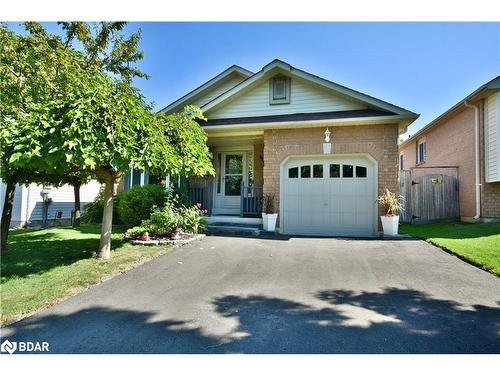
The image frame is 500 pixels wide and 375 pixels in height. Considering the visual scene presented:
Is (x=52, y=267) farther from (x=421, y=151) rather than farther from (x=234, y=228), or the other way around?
(x=421, y=151)

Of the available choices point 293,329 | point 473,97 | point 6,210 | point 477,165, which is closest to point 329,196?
point 477,165

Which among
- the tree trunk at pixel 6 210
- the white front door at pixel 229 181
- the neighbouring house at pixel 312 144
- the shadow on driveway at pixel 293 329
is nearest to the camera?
the shadow on driveway at pixel 293 329

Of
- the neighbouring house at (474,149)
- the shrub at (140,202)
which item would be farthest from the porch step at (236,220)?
the neighbouring house at (474,149)

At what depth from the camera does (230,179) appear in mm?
12438

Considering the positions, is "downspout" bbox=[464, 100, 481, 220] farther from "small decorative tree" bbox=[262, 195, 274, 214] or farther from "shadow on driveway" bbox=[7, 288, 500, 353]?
"shadow on driveway" bbox=[7, 288, 500, 353]

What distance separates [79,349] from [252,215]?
8.59m

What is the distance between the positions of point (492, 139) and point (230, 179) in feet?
34.5

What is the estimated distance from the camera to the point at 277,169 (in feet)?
33.8

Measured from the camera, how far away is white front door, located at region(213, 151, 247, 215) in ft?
39.9

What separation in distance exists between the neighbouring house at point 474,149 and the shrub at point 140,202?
41.0 feet

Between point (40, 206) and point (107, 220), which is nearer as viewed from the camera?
point (107, 220)

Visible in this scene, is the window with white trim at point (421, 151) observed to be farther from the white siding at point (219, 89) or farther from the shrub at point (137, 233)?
the shrub at point (137, 233)

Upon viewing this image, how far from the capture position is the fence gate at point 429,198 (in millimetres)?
12602
